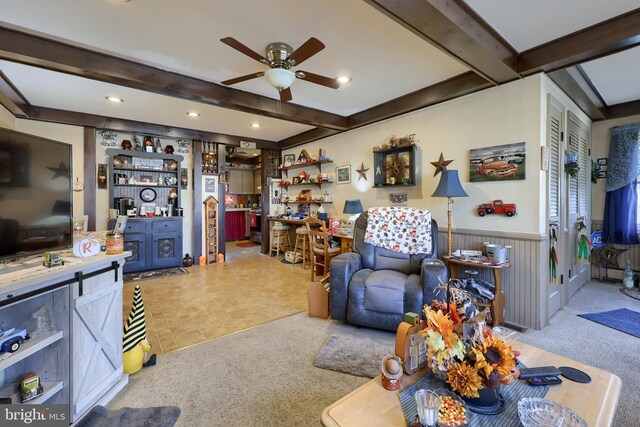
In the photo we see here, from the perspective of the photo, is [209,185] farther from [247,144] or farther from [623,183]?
[623,183]

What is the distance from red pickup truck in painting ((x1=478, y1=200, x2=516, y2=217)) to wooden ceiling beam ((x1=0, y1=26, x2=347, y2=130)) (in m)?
2.74

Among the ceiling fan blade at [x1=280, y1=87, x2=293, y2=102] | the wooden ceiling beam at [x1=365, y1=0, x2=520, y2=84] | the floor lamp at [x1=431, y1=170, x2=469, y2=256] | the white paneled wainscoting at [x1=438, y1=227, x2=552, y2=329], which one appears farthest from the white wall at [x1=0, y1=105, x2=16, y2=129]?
the white paneled wainscoting at [x1=438, y1=227, x2=552, y2=329]

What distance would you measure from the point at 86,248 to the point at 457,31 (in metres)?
→ 2.82

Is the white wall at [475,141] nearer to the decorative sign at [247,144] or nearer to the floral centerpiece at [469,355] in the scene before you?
the floral centerpiece at [469,355]

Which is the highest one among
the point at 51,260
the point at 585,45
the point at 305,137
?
the point at 305,137

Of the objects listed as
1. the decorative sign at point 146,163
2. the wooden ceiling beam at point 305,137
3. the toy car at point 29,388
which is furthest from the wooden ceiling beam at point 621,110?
the decorative sign at point 146,163

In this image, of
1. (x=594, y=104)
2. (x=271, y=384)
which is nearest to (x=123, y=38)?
(x=271, y=384)

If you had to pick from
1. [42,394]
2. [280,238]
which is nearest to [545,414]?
[42,394]

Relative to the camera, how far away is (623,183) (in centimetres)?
380

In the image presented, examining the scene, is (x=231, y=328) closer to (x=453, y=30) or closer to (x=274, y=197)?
(x=453, y=30)

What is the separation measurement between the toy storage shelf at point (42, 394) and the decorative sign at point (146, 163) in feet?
13.5

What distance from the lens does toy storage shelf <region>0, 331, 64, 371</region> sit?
119 cm

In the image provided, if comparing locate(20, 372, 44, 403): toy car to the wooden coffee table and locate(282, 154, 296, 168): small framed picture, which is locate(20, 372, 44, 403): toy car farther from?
locate(282, 154, 296, 168): small framed picture

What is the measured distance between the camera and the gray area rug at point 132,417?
1505 mm
